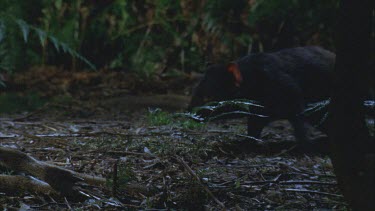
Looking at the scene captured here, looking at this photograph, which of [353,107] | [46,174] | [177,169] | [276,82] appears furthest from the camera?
[276,82]

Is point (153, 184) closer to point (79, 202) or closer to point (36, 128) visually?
point (79, 202)

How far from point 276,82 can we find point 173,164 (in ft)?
7.02

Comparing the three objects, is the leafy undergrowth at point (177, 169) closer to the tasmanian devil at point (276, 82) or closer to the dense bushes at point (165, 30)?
the tasmanian devil at point (276, 82)

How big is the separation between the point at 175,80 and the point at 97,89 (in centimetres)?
121

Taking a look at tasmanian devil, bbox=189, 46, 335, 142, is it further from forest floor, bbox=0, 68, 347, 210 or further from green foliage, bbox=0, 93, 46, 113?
green foliage, bbox=0, 93, 46, 113

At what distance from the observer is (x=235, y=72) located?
211 inches

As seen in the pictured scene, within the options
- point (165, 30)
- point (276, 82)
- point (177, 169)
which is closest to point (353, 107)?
point (177, 169)

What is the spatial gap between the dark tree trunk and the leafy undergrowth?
0.80 metres

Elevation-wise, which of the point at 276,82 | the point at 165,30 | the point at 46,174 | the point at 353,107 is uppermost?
the point at 165,30

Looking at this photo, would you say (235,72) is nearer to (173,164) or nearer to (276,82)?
(276,82)

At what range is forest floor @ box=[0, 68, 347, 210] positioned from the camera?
274 centimetres

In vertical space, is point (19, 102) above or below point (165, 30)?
below

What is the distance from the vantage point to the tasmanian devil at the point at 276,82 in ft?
17.1

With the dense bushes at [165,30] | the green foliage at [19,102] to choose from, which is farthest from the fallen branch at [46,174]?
the dense bushes at [165,30]
